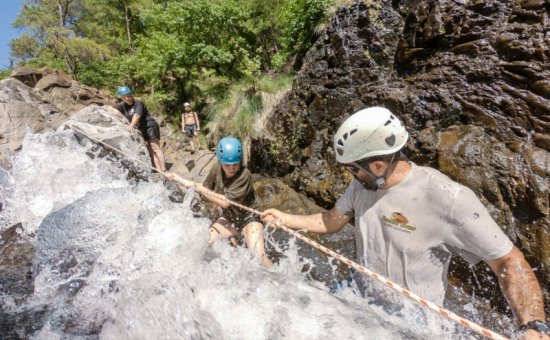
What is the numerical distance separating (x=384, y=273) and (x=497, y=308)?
3.05 meters

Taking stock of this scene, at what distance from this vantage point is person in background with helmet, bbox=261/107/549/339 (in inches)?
69.6

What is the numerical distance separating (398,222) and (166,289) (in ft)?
6.27

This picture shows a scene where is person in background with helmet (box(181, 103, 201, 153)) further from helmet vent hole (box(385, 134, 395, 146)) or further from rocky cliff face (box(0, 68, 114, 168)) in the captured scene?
helmet vent hole (box(385, 134, 395, 146))

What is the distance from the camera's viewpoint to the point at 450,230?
189 centimetres

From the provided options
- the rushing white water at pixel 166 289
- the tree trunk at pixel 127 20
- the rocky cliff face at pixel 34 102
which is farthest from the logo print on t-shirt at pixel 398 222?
the tree trunk at pixel 127 20

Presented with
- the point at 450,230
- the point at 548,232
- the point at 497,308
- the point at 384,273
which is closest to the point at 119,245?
the point at 384,273

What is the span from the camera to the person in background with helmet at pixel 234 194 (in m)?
4.01

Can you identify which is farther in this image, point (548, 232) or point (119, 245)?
point (548, 232)

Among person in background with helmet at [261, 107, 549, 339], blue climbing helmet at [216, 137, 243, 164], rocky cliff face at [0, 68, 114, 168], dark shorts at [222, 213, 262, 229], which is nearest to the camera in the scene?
person in background with helmet at [261, 107, 549, 339]

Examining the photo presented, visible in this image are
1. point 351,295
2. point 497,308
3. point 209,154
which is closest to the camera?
point 351,295

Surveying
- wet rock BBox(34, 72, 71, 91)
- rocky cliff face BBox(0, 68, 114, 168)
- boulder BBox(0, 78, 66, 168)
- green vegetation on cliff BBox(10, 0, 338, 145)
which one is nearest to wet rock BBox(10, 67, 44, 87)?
rocky cliff face BBox(0, 68, 114, 168)

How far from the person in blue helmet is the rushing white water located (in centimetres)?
383

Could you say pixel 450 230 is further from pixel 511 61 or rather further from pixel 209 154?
pixel 209 154

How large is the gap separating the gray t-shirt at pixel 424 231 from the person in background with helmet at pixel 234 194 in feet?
6.51
